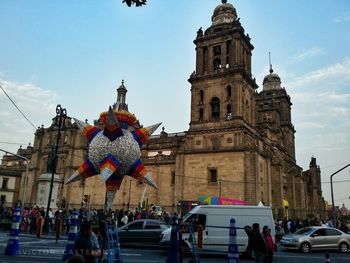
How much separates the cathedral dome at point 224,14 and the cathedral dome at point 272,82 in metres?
24.1

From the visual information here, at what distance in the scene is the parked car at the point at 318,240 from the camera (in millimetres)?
18156

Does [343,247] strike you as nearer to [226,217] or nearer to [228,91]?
[226,217]

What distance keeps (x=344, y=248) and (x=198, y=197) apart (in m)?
21.4

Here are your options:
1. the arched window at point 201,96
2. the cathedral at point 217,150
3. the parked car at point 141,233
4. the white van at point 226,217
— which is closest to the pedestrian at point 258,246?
the white van at point 226,217

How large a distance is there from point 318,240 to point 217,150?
21.1 m

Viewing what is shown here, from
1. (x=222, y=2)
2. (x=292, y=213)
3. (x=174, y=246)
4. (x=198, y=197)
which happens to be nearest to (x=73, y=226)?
(x=174, y=246)

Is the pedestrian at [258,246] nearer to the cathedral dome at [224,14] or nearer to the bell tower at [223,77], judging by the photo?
the bell tower at [223,77]

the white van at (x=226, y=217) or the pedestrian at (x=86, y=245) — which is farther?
the white van at (x=226, y=217)

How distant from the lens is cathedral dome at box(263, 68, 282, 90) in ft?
218

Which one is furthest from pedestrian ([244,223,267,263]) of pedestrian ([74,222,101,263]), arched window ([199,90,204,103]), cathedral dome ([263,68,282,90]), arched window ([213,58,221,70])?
cathedral dome ([263,68,282,90])

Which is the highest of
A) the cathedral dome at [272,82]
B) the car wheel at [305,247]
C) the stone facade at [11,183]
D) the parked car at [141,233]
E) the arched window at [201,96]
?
the cathedral dome at [272,82]

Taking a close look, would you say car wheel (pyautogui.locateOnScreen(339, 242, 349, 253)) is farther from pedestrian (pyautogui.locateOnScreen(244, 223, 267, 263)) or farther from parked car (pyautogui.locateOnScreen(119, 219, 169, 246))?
pedestrian (pyautogui.locateOnScreen(244, 223, 267, 263))

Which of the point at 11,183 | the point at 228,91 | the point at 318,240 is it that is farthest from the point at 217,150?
the point at 11,183

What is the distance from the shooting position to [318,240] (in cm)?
1853
